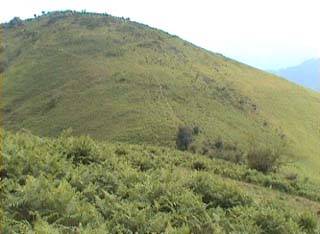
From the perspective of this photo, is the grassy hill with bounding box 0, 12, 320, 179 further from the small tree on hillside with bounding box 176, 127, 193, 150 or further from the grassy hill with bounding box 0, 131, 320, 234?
the grassy hill with bounding box 0, 131, 320, 234

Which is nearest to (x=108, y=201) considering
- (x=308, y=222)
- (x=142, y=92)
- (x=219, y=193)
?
(x=219, y=193)

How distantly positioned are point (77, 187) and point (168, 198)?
212cm

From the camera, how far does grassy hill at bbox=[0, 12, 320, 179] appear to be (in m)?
69.2

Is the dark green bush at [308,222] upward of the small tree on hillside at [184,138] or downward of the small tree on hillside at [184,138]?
upward

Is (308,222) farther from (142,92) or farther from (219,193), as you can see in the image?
(142,92)

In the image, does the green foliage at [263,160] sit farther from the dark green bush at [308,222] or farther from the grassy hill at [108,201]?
the dark green bush at [308,222]

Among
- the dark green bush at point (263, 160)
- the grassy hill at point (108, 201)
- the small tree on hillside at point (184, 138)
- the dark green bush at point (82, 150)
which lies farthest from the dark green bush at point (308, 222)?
the small tree on hillside at point (184, 138)

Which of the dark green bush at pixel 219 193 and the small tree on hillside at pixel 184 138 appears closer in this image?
the dark green bush at pixel 219 193

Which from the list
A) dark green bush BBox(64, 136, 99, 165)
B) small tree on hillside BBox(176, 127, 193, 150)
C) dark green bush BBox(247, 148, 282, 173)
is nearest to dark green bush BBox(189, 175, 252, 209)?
dark green bush BBox(64, 136, 99, 165)

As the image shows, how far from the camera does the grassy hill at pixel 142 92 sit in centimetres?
6919

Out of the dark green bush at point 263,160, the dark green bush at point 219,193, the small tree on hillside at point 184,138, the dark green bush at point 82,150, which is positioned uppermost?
the dark green bush at point 219,193

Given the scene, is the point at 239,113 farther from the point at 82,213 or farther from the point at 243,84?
the point at 82,213

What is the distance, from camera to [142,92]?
78.1m

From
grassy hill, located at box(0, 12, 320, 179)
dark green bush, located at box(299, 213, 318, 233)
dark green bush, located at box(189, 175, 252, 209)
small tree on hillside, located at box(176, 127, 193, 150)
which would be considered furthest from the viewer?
grassy hill, located at box(0, 12, 320, 179)
